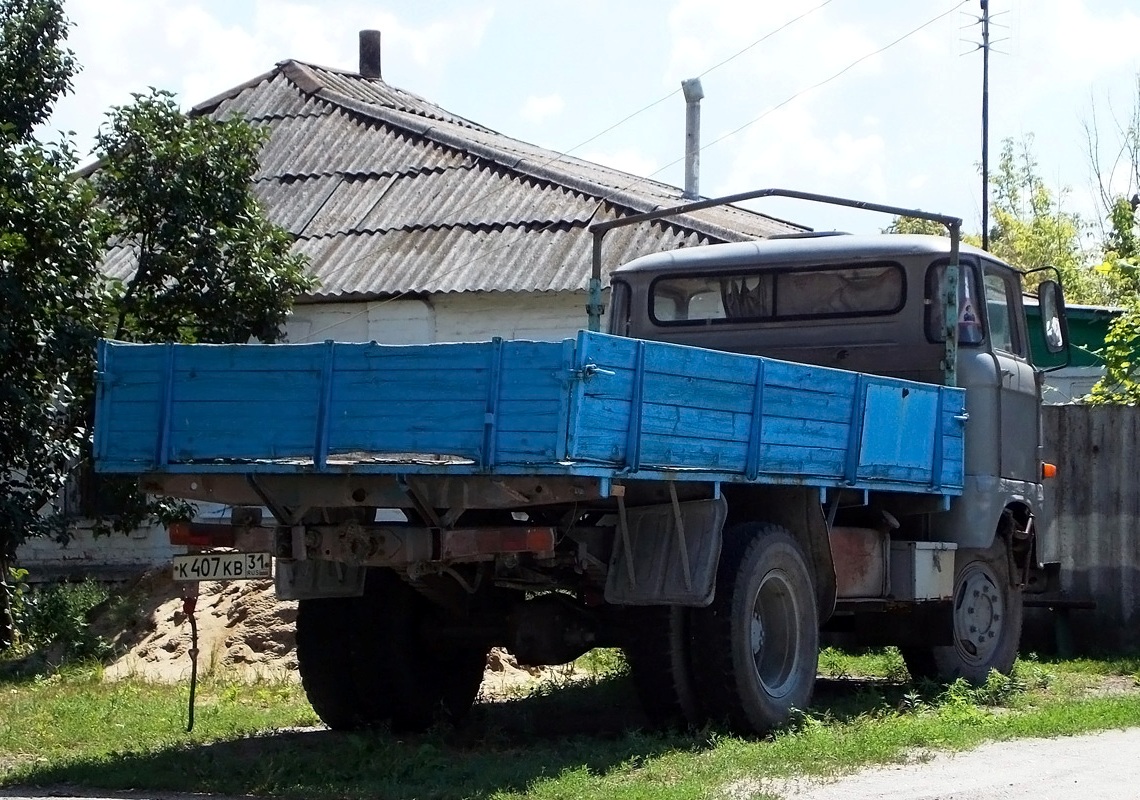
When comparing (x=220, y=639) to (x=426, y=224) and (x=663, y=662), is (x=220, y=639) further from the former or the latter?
(x=426, y=224)

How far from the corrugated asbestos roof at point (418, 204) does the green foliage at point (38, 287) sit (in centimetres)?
404

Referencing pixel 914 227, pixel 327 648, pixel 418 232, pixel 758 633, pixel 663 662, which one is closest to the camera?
pixel 663 662

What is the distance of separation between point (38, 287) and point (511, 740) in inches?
220

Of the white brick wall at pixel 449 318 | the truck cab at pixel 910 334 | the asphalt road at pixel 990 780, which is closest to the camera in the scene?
the asphalt road at pixel 990 780

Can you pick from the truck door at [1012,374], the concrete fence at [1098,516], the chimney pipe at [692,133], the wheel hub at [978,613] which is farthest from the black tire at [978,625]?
the chimney pipe at [692,133]

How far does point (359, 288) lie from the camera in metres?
16.8

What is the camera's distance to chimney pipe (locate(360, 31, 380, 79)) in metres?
25.4

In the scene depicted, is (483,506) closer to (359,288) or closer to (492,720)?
(492,720)

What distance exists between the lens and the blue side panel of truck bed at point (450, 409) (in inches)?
265

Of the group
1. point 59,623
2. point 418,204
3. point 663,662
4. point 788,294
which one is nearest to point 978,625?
point 788,294

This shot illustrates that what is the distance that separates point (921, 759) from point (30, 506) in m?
7.56

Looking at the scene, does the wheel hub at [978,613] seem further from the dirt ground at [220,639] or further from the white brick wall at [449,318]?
the white brick wall at [449,318]

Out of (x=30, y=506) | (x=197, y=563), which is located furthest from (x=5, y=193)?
(x=197, y=563)

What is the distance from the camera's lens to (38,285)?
12.0 m
